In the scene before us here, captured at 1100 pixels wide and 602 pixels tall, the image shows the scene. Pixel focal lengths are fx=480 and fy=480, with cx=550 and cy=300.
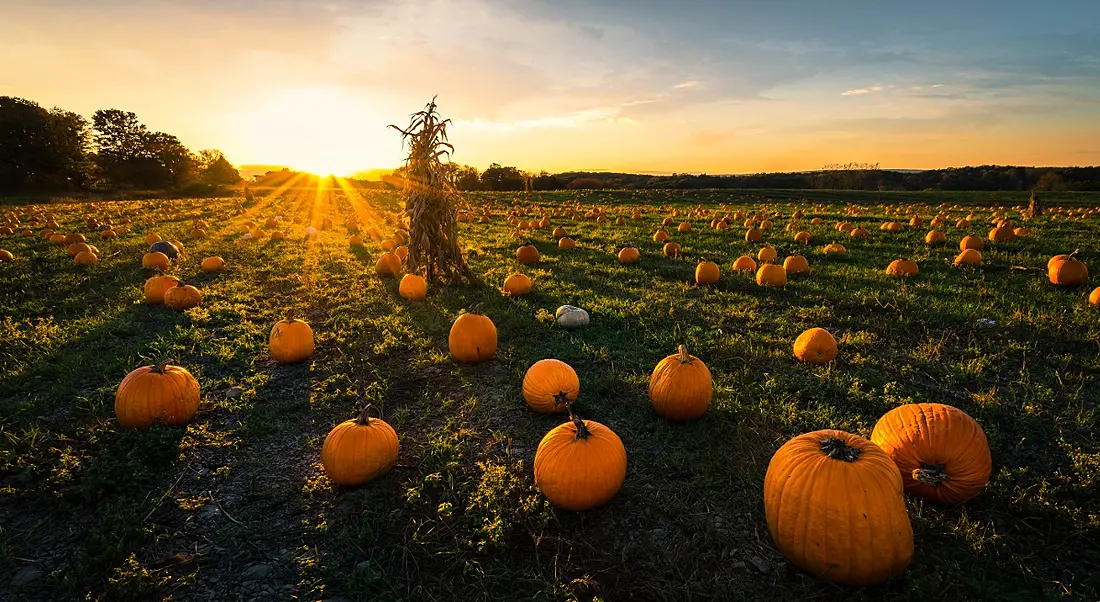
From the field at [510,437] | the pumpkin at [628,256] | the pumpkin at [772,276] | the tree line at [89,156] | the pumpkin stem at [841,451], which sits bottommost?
the field at [510,437]

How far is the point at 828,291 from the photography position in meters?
7.93

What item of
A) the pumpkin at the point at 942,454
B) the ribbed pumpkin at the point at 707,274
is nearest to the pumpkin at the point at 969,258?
the ribbed pumpkin at the point at 707,274

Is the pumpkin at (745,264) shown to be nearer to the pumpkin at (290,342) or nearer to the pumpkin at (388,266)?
the pumpkin at (388,266)

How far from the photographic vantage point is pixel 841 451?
273 cm

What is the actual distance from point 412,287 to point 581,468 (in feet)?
18.9

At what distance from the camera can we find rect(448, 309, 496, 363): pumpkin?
5.69 metres

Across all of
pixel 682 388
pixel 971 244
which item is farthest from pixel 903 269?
pixel 682 388

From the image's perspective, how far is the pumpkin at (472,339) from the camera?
5691mm

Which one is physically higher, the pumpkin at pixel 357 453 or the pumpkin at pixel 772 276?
the pumpkin at pixel 772 276

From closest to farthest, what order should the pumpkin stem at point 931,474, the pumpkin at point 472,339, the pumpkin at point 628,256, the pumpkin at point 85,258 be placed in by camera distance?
the pumpkin stem at point 931,474 < the pumpkin at point 472,339 < the pumpkin at point 85,258 < the pumpkin at point 628,256

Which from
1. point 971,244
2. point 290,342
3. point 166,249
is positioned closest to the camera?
point 290,342

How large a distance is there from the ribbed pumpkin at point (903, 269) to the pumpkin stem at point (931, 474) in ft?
22.1

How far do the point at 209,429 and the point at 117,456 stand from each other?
0.66 meters

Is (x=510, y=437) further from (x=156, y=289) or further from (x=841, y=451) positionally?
(x=156, y=289)
